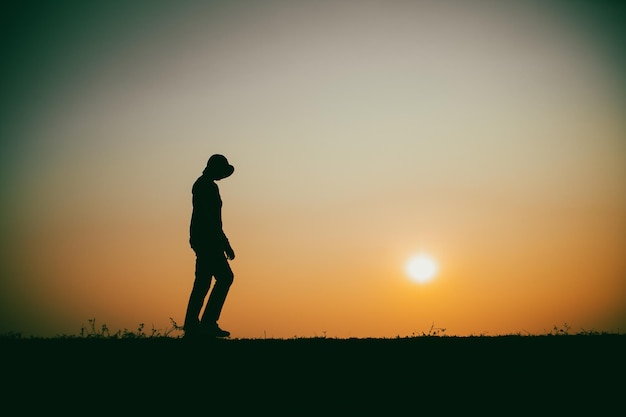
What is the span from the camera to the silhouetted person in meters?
7.46

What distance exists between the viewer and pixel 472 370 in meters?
5.46

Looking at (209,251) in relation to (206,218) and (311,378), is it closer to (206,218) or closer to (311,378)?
(206,218)

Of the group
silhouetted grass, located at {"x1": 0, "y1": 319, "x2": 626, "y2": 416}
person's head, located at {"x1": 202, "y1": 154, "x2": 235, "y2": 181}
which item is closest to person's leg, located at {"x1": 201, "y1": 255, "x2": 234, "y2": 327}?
silhouetted grass, located at {"x1": 0, "y1": 319, "x2": 626, "y2": 416}

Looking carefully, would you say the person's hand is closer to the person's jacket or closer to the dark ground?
the person's jacket

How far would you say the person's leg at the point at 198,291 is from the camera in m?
7.44

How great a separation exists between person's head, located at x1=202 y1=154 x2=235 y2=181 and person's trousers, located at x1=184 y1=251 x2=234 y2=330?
1.20 metres

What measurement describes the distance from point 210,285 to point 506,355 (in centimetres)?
414

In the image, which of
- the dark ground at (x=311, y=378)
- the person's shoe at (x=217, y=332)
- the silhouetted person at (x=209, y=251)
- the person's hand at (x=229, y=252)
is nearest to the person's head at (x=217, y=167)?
the silhouetted person at (x=209, y=251)

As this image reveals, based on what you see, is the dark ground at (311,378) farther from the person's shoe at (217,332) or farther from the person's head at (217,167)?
the person's head at (217,167)

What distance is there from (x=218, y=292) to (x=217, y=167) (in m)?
1.89

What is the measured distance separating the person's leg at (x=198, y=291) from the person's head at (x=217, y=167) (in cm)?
126

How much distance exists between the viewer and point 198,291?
24.8 feet

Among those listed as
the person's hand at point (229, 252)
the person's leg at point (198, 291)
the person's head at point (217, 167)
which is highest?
the person's head at point (217, 167)

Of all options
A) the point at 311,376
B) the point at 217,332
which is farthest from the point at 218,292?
the point at 311,376
